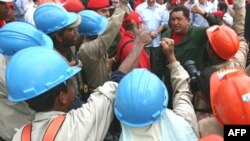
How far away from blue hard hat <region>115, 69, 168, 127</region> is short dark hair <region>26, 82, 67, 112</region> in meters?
0.35

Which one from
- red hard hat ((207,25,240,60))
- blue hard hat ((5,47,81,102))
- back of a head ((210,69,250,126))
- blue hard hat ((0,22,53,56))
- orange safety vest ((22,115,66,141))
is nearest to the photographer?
back of a head ((210,69,250,126))

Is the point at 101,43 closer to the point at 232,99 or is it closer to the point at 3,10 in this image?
the point at 3,10

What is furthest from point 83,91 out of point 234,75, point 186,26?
point 234,75

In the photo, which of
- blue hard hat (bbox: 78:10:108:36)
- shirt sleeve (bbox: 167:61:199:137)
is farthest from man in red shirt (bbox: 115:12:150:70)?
shirt sleeve (bbox: 167:61:199:137)

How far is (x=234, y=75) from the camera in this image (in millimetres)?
1879

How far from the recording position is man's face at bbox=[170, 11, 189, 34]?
158 inches

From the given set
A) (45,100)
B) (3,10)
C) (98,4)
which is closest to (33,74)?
(45,100)

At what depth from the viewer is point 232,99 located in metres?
1.74

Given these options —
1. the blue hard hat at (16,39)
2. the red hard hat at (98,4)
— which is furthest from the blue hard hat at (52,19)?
the red hard hat at (98,4)

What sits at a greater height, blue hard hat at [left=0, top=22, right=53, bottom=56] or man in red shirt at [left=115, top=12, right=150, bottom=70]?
blue hard hat at [left=0, top=22, right=53, bottom=56]

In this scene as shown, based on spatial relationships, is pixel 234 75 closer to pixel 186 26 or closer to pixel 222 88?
pixel 222 88

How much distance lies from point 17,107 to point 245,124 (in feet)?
5.16

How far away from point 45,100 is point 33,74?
160 millimetres

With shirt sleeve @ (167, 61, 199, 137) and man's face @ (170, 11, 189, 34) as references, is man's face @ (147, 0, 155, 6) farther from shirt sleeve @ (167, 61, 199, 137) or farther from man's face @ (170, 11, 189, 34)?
shirt sleeve @ (167, 61, 199, 137)
